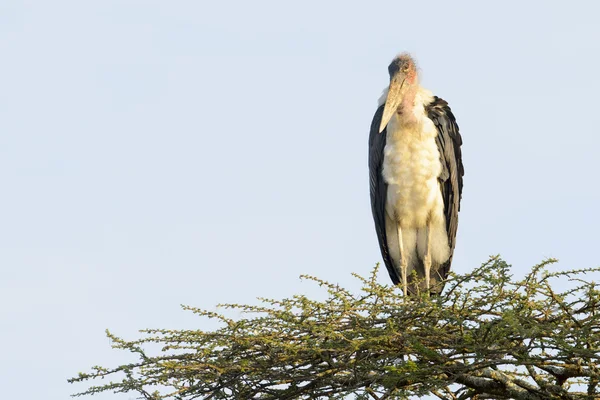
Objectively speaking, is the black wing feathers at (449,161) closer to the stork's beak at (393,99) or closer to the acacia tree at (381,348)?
the stork's beak at (393,99)

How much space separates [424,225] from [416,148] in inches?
26.5

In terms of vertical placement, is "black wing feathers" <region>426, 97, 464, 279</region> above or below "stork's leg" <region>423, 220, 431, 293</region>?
above

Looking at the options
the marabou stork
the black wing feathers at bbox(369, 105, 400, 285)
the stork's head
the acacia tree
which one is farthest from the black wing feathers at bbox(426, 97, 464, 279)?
the acacia tree

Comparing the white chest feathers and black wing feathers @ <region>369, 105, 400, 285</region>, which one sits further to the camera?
black wing feathers @ <region>369, 105, 400, 285</region>

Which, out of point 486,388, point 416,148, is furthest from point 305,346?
point 416,148

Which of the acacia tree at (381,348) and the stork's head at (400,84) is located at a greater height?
the stork's head at (400,84)

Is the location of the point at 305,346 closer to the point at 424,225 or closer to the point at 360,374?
the point at 360,374

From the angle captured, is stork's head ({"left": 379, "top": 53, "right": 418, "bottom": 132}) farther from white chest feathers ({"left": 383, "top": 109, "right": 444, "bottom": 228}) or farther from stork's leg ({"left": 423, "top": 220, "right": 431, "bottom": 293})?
stork's leg ({"left": 423, "top": 220, "right": 431, "bottom": 293})

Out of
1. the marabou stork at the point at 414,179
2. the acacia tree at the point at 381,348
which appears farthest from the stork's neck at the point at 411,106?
the acacia tree at the point at 381,348

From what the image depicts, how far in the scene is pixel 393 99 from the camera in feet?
27.3

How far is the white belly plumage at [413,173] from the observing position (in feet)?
26.0

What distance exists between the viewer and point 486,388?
5027mm

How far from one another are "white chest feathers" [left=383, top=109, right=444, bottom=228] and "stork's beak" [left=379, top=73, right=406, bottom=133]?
68 millimetres

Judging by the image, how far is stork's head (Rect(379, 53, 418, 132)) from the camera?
8.20 meters
